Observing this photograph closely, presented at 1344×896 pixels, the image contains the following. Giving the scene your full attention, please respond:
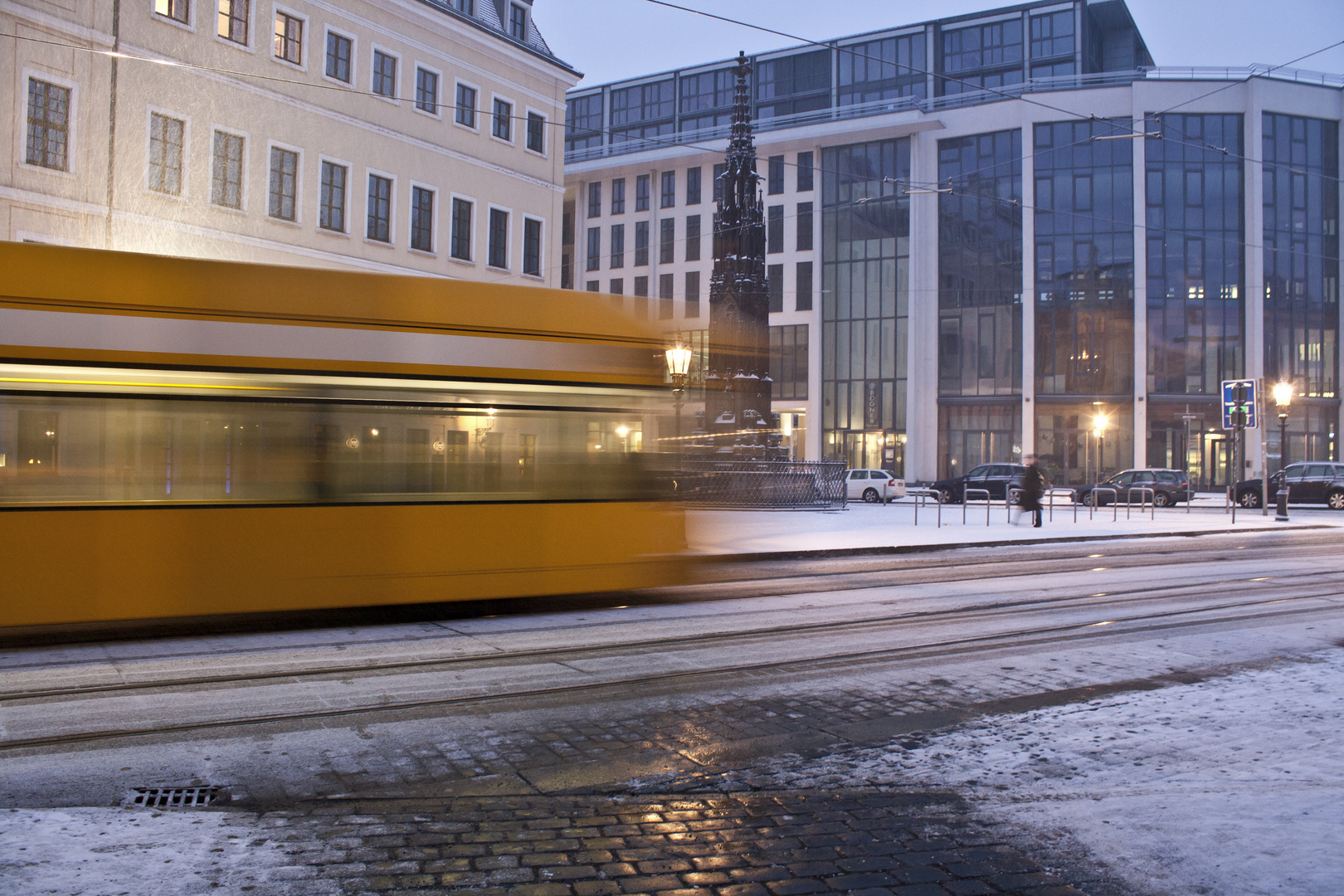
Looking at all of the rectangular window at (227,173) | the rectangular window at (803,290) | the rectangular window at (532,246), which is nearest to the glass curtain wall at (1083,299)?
the rectangular window at (803,290)

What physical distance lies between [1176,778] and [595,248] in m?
63.3

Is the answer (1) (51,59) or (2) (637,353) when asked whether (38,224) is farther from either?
(2) (637,353)

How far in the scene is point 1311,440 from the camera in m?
52.2

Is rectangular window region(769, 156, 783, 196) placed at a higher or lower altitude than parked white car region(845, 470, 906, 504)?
higher

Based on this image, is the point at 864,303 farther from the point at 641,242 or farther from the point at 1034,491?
the point at 1034,491

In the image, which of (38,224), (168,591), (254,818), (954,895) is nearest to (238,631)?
(168,591)

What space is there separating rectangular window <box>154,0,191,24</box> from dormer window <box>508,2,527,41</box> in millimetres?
10287

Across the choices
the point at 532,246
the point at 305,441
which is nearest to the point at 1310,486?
the point at 532,246

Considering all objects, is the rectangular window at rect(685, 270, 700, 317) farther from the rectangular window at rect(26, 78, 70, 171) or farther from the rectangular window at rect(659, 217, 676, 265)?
the rectangular window at rect(26, 78, 70, 171)

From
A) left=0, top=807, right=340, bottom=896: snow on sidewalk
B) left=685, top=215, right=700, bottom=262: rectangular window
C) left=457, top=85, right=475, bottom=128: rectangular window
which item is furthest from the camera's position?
left=685, top=215, right=700, bottom=262: rectangular window

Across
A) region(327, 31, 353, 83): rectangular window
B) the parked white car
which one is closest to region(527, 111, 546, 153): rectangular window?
region(327, 31, 353, 83): rectangular window

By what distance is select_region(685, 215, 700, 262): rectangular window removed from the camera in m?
61.5

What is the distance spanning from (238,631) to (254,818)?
17.2 ft

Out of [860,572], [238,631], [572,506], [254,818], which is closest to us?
[254,818]
